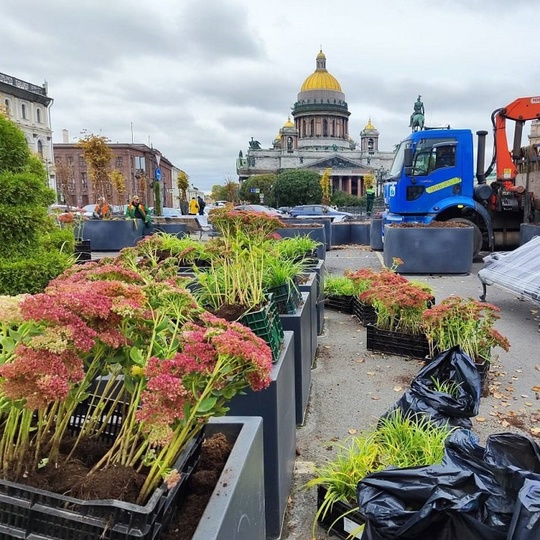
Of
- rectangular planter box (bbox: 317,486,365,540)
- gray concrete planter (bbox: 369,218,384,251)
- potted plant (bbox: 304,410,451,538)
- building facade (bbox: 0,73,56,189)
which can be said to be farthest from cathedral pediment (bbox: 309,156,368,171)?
rectangular planter box (bbox: 317,486,365,540)

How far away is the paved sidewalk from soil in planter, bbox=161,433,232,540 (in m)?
1.15

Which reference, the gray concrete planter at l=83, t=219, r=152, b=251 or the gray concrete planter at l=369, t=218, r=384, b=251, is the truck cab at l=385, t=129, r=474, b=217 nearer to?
the gray concrete planter at l=369, t=218, r=384, b=251

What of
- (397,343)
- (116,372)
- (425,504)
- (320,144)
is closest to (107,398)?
(116,372)

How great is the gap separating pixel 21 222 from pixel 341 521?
162 inches

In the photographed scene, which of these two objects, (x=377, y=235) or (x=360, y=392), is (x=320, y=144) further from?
(x=360, y=392)

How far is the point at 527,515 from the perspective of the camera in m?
1.82

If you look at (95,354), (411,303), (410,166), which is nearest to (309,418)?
(411,303)

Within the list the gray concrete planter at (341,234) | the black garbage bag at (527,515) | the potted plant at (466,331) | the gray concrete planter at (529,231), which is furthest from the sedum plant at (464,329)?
the gray concrete planter at (341,234)

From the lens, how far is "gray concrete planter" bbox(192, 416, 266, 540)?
1532mm

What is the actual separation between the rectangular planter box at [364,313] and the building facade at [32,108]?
197 ft

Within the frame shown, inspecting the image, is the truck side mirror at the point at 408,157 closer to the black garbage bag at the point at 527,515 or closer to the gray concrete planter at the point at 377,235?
the gray concrete planter at the point at 377,235

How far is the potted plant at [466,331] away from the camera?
185 inches

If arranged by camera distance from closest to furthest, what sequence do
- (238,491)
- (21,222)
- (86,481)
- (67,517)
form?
(67,517), (86,481), (238,491), (21,222)

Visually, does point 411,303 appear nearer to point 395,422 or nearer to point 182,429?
point 395,422
